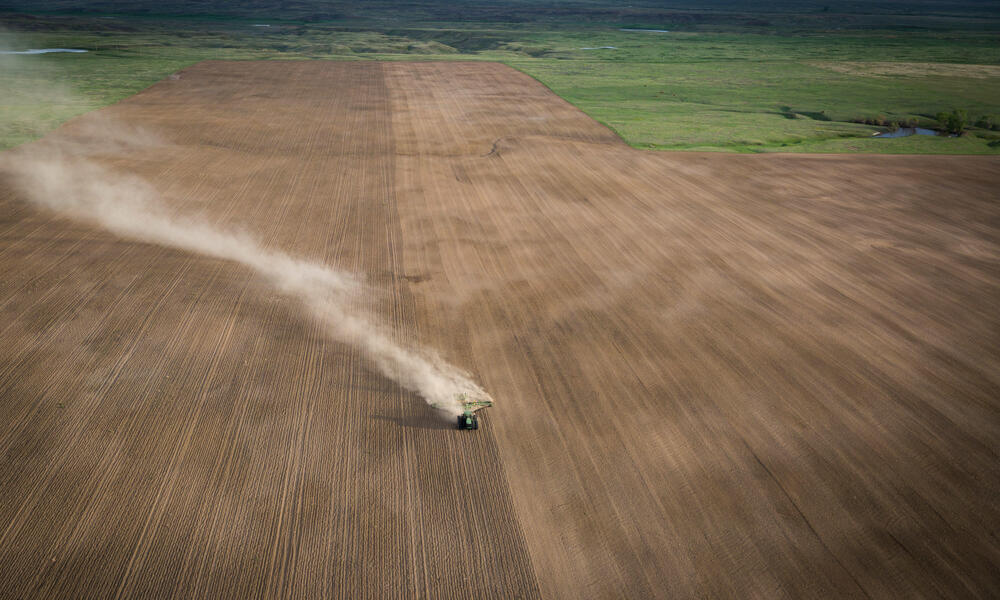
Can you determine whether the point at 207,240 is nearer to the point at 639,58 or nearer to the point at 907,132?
the point at 907,132

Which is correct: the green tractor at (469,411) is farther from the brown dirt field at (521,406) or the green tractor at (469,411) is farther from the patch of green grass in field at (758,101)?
the patch of green grass in field at (758,101)

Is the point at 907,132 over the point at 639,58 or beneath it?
beneath

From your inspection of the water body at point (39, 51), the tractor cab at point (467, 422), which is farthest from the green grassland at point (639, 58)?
the tractor cab at point (467, 422)

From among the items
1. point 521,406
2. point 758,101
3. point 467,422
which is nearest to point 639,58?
point 758,101

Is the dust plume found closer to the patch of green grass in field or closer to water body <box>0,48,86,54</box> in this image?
the patch of green grass in field

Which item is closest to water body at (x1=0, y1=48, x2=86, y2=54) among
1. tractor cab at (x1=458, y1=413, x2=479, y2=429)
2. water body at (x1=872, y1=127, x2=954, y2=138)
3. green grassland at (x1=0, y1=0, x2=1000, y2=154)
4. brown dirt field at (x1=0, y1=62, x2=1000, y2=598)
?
green grassland at (x1=0, y1=0, x2=1000, y2=154)
